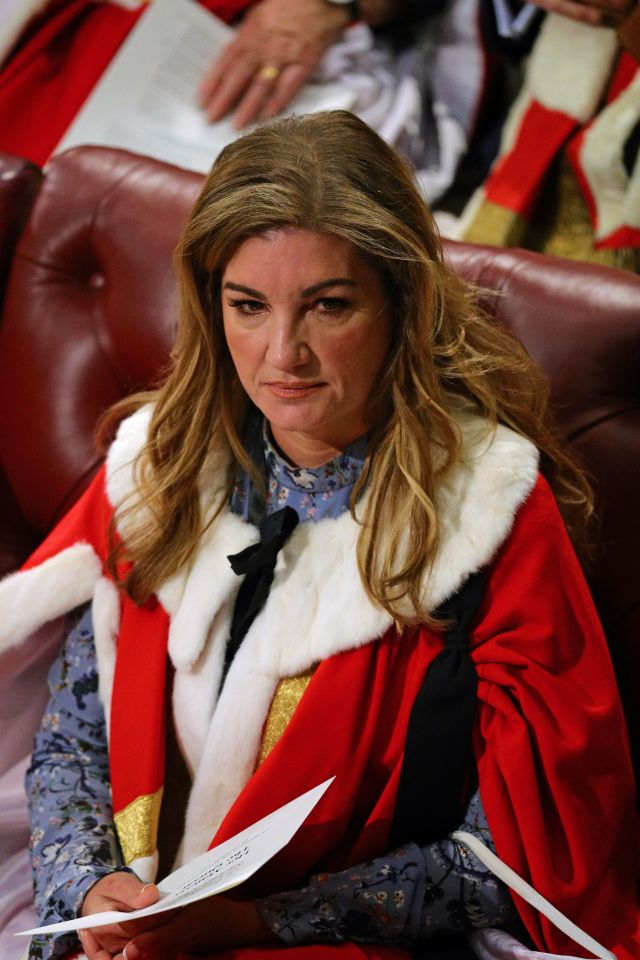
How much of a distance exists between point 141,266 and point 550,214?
0.73 metres

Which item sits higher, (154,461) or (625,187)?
(625,187)

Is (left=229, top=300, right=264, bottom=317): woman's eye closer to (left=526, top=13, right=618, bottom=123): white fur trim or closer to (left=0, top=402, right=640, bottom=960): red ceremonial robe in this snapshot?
(left=0, top=402, right=640, bottom=960): red ceremonial robe

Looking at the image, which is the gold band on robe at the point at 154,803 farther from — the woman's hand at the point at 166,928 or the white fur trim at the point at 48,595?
the white fur trim at the point at 48,595

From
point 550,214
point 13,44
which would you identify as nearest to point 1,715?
point 550,214

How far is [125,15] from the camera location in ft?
6.82

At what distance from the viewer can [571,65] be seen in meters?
1.80

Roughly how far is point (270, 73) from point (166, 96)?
0.65 ft

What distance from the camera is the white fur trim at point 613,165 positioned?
1.66 meters

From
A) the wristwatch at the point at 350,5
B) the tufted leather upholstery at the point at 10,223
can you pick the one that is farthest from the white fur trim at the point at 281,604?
the wristwatch at the point at 350,5

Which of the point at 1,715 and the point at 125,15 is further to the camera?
the point at 125,15

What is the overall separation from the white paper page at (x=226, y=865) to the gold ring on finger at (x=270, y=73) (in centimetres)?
149

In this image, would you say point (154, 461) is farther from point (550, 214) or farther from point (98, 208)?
point (550, 214)

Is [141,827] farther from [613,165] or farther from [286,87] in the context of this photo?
[286,87]

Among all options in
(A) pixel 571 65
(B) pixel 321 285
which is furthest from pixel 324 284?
(A) pixel 571 65
